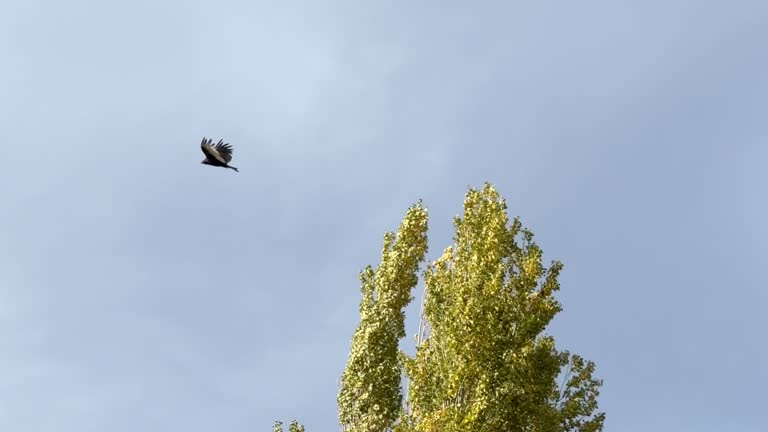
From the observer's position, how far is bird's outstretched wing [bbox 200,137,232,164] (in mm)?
24453

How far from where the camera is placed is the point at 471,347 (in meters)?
23.7

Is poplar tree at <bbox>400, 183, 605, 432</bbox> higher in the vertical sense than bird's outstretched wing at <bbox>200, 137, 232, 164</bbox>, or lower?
lower

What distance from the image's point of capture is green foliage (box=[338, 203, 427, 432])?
27031 millimetres

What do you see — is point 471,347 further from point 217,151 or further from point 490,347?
point 217,151

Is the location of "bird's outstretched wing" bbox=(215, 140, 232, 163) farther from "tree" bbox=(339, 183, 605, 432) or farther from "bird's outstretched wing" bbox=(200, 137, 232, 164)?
"tree" bbox=(339, 183, 605, 432)

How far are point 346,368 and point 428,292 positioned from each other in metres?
3.56

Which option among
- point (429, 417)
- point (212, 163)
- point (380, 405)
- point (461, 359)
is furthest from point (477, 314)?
point (212, 163)

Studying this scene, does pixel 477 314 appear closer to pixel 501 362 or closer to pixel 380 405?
pixel 501 362

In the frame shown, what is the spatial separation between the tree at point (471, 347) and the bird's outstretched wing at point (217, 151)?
20.7 ft

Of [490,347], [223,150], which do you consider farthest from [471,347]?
[223,150]

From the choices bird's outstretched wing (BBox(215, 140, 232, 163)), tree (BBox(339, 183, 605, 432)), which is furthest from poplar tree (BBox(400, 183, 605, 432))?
bird's outstretched wing (BBox(215, 140, 232, 163))

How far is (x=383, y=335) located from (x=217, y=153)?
726 centimetres

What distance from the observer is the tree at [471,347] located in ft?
77.1

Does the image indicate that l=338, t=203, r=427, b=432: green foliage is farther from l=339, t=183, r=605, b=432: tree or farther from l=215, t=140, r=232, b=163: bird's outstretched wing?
l=215, t=140, r=232, b=163: bird's outstretched wing
